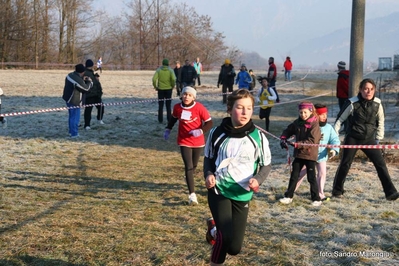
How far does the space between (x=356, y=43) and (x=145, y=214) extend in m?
5.78

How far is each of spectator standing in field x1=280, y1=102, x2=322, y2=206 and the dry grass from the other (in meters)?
0.32

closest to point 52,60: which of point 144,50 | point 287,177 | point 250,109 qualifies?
point 144,50

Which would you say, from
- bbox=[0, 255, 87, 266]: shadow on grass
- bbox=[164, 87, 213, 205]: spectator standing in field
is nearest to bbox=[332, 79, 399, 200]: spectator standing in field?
bbox=[164, 87, 213, 205]: spectator standing in field

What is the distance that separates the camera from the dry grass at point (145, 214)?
491 cm

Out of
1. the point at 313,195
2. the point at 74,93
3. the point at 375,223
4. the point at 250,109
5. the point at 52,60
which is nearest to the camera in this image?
the point at 250,109

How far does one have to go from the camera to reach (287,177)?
28.5 ft

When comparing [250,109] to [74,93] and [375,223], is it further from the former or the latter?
[74,93]

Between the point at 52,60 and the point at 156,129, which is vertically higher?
the point at 52,60

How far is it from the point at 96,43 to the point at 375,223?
61.8 metres

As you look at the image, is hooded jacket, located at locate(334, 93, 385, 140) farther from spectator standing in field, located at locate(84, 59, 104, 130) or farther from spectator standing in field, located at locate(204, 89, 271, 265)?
spectator standing in field, located at locate(84, 59, 104, 130)

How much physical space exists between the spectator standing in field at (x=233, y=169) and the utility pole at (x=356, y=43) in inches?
251

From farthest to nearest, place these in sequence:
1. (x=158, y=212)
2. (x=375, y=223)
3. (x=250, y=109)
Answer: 1. (x=158, y=212)
2. (x=375, y=223)
3. (x=250, y=109)

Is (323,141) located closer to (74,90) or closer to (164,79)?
(74,90)

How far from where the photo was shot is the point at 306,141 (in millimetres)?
6707
